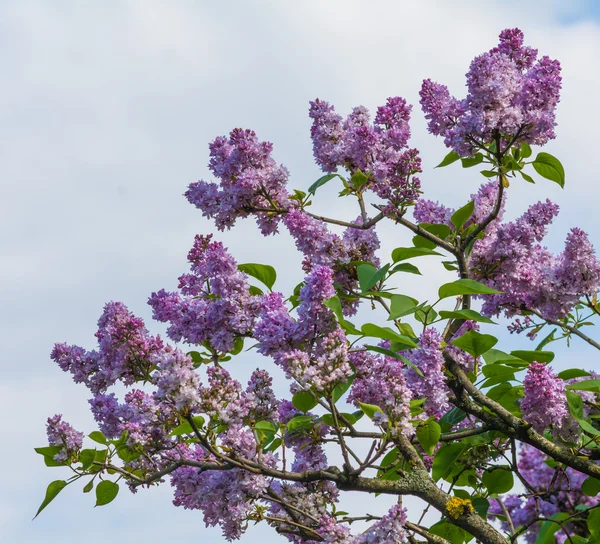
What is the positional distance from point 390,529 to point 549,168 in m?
2.17

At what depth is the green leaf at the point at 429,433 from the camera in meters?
3.78

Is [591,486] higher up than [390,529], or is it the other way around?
[591,486]

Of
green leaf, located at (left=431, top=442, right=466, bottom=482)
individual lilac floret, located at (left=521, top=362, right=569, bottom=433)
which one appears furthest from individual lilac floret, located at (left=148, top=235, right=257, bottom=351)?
individual lilac floret, located at (left=521, top=362, right=569, bottom=433)

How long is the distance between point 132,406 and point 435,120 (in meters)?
2.27

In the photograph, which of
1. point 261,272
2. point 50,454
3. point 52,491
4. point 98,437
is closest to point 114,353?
point 98,437

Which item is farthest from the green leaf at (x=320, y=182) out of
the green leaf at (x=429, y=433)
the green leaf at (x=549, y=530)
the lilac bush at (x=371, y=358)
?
the green leaf at (x=549, y=530)

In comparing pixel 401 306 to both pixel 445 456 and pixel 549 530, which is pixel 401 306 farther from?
pixel 549 530

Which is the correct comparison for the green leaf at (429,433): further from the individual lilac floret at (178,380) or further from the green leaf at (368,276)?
the individual lilac floret at (178,380)

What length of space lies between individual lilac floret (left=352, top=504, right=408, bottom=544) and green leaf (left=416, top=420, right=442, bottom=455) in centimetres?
51

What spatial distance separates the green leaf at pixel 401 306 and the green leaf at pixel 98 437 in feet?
5.62

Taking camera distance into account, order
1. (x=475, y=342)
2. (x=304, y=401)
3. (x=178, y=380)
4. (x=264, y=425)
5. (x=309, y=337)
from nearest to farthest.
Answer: (x=178, y=380), (x=309, y=337), (x=264, y=425), (x=304, y=401), (x=475, y=342)

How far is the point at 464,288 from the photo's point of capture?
11.6 feet

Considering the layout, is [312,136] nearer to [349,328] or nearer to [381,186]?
[381,186]

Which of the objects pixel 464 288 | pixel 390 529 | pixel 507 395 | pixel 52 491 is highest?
pixel 507 395
